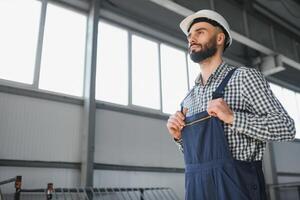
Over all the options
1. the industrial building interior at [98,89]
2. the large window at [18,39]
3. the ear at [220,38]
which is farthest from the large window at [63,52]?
the ear at [220,38]

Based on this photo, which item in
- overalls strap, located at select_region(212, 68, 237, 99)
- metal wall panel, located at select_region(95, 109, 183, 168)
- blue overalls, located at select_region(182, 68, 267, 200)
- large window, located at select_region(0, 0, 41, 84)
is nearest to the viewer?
blue overalls, located at select_region(182, 68, 267, 200)

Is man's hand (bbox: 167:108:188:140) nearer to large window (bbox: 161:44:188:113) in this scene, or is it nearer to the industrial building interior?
the industrial building interior

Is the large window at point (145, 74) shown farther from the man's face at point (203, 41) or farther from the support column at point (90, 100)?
the man's face at point (203, 41)

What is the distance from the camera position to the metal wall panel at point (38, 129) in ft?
10.4

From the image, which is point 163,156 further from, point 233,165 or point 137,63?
point 233,165

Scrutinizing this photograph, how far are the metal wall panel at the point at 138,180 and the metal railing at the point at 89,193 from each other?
0.12 metres

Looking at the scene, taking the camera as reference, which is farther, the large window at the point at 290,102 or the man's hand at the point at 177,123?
the large window at the point at 290,102

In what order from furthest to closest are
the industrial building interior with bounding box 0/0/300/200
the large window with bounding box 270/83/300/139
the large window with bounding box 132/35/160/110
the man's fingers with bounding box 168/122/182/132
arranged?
the large window with bounding box 270/83/300/139 → the large window with bounding box 132/35/160/110 → the industrial building interior with bounding box 0/0/300/200 → the man's fingers with bounding box 168/122/182/132

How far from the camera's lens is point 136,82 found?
446 cm

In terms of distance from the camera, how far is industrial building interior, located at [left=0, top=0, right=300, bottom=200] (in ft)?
10.8

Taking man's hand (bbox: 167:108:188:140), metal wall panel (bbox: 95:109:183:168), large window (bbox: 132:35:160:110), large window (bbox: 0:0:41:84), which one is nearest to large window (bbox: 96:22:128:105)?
large window (bbox: 132:35:160:110)

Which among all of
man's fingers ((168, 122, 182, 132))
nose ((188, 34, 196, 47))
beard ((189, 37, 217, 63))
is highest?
nose ((188, 34, 196, 47))

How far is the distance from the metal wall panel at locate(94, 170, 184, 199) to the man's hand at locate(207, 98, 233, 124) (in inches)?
114

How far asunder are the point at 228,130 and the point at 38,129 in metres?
2.76
